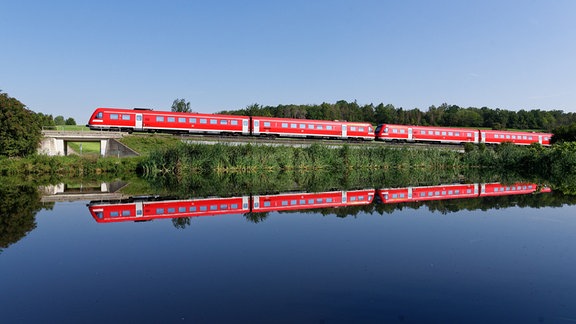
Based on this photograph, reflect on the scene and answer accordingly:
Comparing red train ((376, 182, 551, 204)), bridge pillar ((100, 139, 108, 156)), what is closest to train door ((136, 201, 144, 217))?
red train ((376, 182, 551, 204))

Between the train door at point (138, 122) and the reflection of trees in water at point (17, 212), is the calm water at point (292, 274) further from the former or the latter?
the train door at point (138, 122)

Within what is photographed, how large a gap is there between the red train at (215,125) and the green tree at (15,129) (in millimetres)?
4648

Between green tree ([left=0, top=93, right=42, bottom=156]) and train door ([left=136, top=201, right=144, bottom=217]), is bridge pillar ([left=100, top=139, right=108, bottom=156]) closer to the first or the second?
green tree ([left=0, top=93, right=42, bottom=156])

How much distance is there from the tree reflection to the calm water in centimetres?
39

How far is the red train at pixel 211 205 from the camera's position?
45.6 feet

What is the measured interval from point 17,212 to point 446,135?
148 feet

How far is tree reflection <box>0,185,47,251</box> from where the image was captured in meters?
10.2

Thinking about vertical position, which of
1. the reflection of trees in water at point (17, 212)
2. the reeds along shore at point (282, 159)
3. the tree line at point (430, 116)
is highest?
the tree line at point (430, 116)

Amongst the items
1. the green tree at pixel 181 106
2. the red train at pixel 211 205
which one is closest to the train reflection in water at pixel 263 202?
the red train at pixel 211 205

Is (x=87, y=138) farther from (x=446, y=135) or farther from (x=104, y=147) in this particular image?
(x=446, y=135)

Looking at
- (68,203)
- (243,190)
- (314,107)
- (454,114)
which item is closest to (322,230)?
(243,190)

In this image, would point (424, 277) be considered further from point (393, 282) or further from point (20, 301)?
point (20, 301)

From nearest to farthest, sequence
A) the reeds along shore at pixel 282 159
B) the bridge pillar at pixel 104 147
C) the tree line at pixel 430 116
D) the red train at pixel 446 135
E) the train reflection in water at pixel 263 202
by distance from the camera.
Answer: the train reflection in water at pixel 263 202 → the reeds along shore at pixel 282 159 → the bridge pillar at pixel 104 147 → the red train at pixel 446 135 → the tree line at pixel 430 116

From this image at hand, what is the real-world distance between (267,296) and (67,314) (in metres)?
2.84
